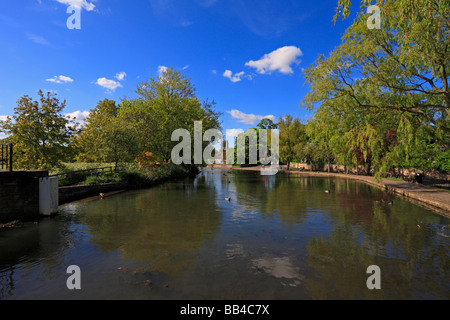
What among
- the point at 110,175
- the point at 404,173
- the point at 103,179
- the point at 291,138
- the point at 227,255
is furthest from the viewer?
the point at 291,138

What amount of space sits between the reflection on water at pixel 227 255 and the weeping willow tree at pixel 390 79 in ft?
18.9

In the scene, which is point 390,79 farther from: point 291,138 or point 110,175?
point 291,138

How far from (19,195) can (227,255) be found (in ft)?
31.9

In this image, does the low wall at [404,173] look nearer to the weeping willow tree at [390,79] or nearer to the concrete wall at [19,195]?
the weeping willow tree at [390,79]

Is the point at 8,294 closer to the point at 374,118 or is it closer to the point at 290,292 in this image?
the point at 290,292

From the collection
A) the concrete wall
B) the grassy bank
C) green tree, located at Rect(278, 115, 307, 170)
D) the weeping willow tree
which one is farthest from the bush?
green tree, located at Rect(278, 115, 307, 170)

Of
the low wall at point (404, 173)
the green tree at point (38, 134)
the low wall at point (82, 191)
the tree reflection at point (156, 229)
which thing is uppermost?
the green tree at point (38, 134)

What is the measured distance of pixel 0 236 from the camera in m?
8.65

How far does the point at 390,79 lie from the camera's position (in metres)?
15.1

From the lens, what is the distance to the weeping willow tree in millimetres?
11742

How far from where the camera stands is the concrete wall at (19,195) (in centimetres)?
1027

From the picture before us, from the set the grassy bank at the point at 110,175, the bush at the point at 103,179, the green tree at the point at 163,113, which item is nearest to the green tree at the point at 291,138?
the green tree at the point at 163,113

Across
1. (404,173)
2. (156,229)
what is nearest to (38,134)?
(156,229)

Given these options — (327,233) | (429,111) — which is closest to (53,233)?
(327,233)
